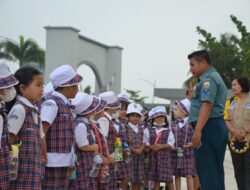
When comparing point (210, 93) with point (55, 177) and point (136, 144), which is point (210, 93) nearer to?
point (55, 177)

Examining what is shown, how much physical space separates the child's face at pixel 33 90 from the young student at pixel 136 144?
3.89 m

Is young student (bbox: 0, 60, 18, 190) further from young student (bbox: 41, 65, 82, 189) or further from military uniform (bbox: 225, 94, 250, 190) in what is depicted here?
military uniform (bbox: 225, 94, 250, 190)

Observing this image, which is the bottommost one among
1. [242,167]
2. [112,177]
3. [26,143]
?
[112,177]

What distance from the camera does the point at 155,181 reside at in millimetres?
9102

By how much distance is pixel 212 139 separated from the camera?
5.81 meters

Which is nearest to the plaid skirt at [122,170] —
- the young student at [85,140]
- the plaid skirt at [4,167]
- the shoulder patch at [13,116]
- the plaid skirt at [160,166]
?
the plaid skirt at [160,166]

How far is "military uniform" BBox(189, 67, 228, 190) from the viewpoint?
5775 mm

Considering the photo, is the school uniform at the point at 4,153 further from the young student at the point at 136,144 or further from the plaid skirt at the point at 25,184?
the young student at the point at 136,144

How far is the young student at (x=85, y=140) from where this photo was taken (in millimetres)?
5980

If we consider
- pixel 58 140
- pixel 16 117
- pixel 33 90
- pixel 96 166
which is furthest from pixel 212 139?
pixel 16 117

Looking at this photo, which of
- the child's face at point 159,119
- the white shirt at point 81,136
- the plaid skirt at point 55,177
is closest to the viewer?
the plaid skirt at point 55,177

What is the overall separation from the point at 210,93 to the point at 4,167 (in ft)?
7.49

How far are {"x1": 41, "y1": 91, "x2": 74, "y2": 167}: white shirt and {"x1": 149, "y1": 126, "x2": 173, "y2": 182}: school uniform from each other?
147 inches

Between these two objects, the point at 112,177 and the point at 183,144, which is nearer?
the point at 112,177
